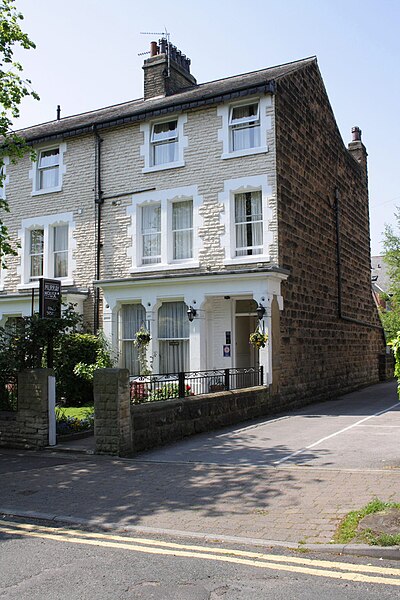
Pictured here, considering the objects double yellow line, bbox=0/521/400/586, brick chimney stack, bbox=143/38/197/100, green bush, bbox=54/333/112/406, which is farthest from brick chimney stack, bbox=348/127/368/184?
double yellow line, bbox=0/521/400/586

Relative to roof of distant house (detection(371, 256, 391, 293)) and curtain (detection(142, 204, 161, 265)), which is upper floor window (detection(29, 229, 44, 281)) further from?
roof of distant house (detection(371, 256, 391, 293))

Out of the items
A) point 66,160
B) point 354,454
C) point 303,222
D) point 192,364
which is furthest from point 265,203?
point 354,454

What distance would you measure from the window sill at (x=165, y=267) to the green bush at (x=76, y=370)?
298 centimetres

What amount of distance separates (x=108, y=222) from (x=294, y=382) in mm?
8420

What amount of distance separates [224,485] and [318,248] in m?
14.6

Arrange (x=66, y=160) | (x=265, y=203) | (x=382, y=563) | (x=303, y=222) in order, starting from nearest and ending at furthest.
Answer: (x=382, y=563) → (x=265, y=203) → (x=303, y=222) → (x=66, y=160)

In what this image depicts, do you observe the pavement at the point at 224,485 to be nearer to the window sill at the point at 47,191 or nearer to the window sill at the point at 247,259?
the window sill at the point at 247,259

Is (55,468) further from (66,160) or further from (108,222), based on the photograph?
(66,160)

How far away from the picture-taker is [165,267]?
1917 cm

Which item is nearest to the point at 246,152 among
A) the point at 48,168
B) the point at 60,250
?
the point at 60,250

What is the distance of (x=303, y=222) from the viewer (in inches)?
790

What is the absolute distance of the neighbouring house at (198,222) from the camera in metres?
18.1

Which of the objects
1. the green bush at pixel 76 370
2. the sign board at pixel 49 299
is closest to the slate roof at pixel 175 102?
the green bush at pixel 76 370

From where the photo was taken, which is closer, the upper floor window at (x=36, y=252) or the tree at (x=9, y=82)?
the tree at (x=9, y=82)
